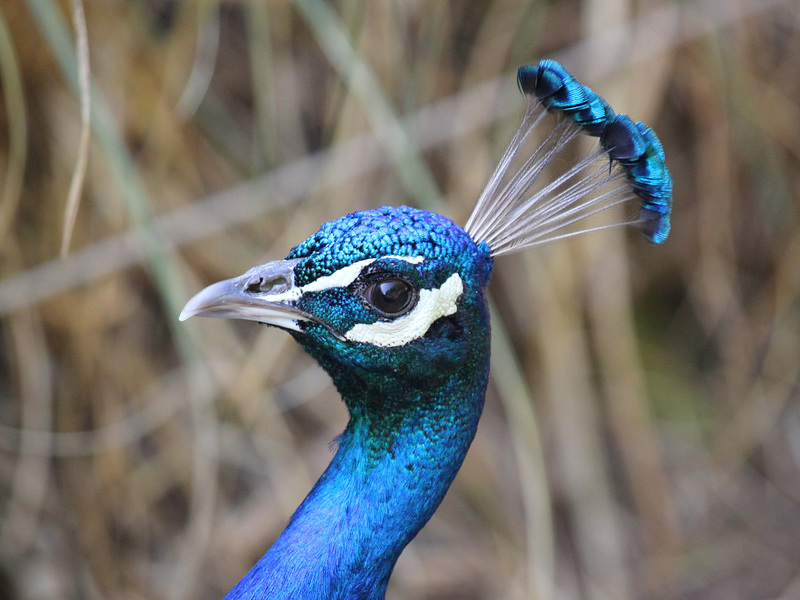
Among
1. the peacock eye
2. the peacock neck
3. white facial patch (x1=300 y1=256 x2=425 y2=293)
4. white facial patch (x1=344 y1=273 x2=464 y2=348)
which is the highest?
white facial patch (x1=300 y1=256 x2=425 y2=293)

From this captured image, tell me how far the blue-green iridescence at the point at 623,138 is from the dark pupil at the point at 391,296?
0.82ft

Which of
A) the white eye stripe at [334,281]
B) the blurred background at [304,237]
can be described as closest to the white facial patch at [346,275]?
the white eye stripe at [334,281]

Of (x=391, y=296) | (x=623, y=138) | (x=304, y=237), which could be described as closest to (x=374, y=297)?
(x=391, y=296)

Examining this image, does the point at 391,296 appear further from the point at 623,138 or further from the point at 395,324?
the point at 623,138

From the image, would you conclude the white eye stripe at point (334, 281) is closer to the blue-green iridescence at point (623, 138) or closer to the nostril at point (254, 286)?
the nostril at point (254, 286)

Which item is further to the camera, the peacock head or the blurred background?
the blurred background

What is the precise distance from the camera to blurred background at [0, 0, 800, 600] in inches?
53.4

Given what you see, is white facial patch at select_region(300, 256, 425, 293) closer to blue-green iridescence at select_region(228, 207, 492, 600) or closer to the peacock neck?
blue-green iridescence at select_region(228, 207, 492, 600)

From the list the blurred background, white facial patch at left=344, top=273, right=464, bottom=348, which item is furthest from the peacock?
the blurred background

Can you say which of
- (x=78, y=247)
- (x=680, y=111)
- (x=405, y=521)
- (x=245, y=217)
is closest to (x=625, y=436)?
(x=680, y=111)

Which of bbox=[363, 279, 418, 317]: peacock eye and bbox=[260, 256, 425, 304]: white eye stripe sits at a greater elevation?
bbox=[260, 256, 425, 304]: white eye stripe

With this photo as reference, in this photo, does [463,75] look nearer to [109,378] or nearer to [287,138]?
[287,138]

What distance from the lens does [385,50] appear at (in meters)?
1.43

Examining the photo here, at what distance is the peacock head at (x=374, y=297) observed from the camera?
2.36ft
